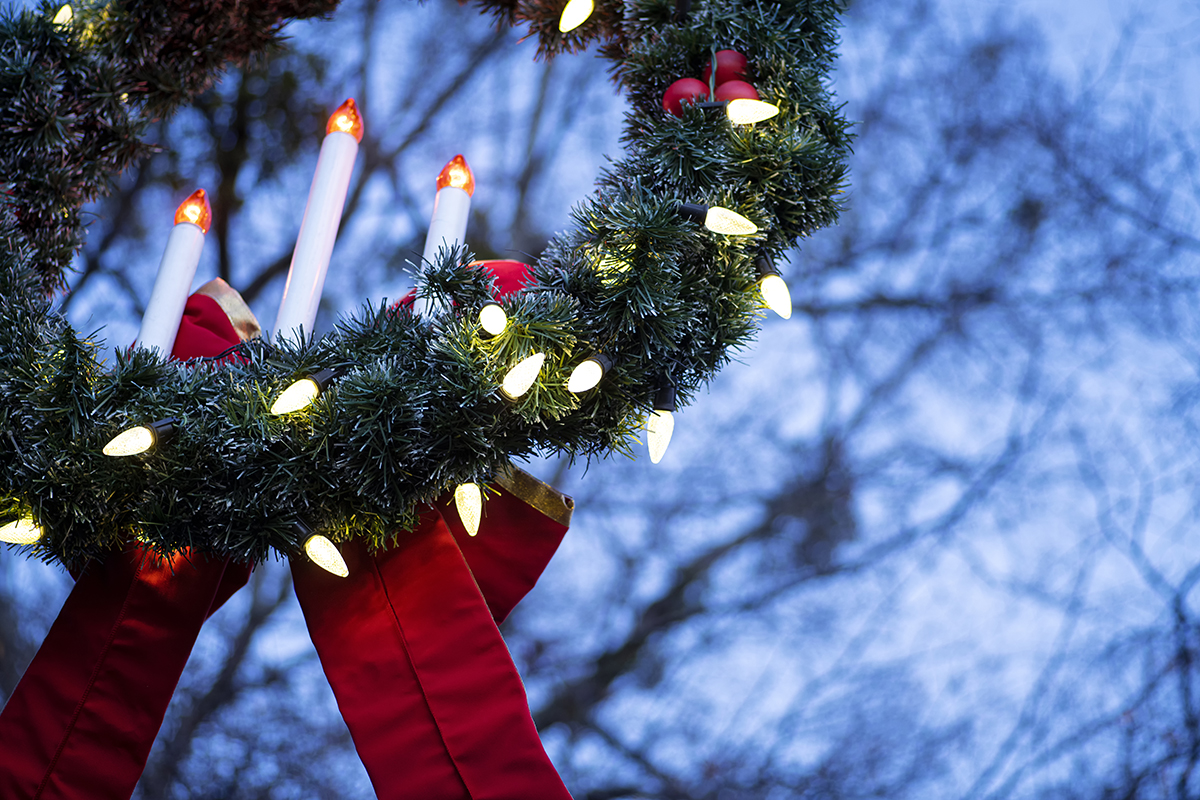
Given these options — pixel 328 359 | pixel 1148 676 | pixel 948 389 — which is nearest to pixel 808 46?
pixel 328 359

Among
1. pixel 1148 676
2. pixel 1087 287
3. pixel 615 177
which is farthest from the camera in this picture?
pixel 1087 287

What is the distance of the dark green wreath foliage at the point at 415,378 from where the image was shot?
1.29ft

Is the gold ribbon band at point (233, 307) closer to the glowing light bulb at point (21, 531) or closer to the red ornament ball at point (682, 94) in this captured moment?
the glowing light bulb at point (21, 531)

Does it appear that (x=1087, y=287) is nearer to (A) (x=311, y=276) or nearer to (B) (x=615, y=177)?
(B) (x=615, y=177)

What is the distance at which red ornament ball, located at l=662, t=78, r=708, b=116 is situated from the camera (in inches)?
19.5

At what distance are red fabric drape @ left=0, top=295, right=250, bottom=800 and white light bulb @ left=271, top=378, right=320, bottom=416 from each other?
9cm

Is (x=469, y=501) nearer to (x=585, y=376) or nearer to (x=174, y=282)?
(x=585, y=376)

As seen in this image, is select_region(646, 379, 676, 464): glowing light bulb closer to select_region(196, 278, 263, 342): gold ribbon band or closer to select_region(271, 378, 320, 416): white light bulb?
select_region(271, 378, 320, 416): white light bulb

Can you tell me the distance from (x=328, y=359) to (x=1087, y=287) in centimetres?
90

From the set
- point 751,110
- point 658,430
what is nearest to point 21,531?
point 658,430

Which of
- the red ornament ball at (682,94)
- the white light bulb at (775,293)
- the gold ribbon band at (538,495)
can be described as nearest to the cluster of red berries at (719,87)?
the red ornament ball at (682,94)

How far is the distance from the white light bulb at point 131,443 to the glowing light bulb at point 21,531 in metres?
0.07

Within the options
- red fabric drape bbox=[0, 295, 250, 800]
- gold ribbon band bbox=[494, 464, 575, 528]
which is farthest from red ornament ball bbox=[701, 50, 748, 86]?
red fabric drape bbox=[0, 295, 250, 800]

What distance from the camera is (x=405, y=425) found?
390 mm
